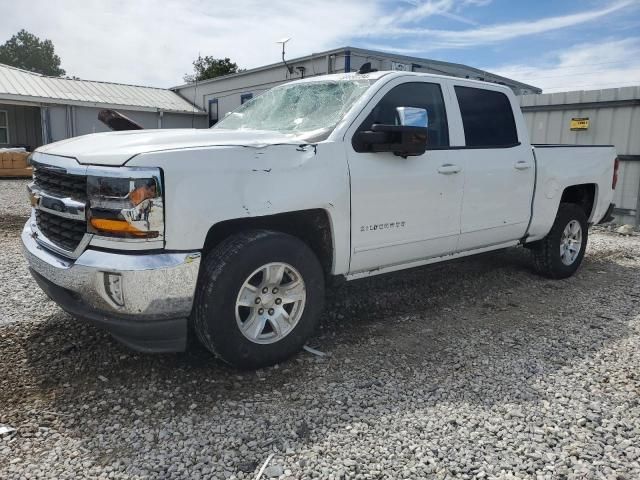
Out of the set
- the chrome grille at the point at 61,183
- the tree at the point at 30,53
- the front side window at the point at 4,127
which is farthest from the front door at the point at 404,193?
the tree at the point at 30,53

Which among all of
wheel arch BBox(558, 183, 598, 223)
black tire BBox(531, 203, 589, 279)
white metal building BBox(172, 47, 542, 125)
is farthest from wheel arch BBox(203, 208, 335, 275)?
white metal building BBox(172, 47, 542, 125)

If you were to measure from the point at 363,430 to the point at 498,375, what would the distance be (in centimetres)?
116

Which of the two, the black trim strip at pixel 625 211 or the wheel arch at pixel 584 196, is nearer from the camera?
the wheel arch at pixel 584 196

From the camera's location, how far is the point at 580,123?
410 inches

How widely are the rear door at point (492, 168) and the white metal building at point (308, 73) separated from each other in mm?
8029

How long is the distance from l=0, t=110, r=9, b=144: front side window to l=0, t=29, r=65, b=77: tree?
65764 millimetres

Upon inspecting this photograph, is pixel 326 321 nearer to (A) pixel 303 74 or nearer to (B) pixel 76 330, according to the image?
(B) pixel 76 330

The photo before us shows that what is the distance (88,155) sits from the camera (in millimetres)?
2854

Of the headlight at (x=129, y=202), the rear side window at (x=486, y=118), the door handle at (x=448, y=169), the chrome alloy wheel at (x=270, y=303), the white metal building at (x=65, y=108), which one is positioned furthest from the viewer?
the white metal building at (x=65, y=108)

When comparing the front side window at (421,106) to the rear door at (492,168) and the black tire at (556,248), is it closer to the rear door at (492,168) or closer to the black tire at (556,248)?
the rear door at (492,168)

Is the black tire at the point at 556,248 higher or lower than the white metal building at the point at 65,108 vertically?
lower

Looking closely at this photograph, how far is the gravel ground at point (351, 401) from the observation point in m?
2.43

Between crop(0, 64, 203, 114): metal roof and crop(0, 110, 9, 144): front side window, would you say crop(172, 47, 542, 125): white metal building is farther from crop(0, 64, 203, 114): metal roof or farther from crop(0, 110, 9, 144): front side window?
crop(0, 110, 9, 144): front side window

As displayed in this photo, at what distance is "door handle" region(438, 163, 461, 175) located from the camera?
13.4ft
